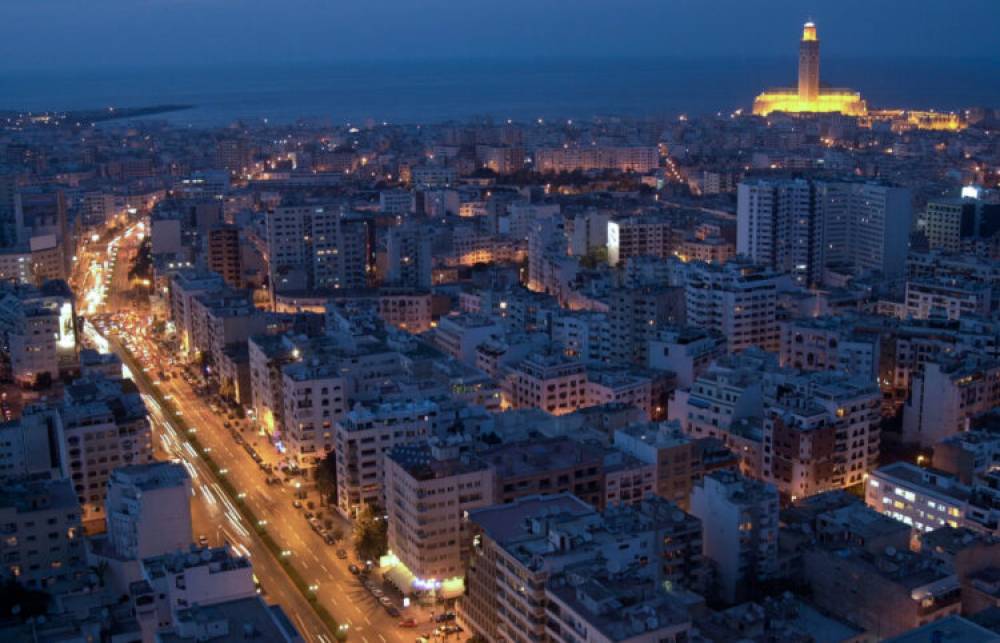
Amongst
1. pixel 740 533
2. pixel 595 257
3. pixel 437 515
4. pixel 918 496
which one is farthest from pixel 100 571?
pixel 595 257

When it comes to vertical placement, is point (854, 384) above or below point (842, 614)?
above

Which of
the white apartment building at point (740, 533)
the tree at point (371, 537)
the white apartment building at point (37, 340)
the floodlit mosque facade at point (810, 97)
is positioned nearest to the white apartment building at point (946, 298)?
the white apartment building at point (740, 533)

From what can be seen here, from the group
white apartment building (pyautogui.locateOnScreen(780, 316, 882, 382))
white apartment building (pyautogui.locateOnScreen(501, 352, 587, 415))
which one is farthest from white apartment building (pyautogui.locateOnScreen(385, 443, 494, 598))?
white apartment building (pyautogui.locateOnScreen(780, 316, 882, 382))

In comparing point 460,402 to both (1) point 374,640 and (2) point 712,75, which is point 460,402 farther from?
(2) point 712,75

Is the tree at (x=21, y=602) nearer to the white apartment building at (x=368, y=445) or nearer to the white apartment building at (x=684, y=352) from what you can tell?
the white apartment building at (x=368, y=445)

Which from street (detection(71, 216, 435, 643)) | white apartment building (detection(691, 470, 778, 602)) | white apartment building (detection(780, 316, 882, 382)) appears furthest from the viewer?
white apartment building (detection(780, 316, 882, 382))

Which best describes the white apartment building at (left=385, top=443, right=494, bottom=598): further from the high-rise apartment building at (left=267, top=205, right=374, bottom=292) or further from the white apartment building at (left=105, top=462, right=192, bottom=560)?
the high-rise apartment building at (left=267, top=205, right=374, bottom=292)

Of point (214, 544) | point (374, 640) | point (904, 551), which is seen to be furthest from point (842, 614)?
point (214, 544)
